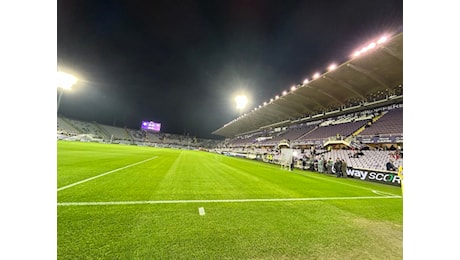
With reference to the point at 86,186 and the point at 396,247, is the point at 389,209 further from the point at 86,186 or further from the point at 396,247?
the point at 86,186

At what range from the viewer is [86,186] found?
4562mm

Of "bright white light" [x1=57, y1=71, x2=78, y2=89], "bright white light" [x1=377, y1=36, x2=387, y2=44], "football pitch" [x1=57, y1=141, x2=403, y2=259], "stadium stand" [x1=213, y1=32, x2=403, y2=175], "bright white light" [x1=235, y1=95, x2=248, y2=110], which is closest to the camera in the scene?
"football pitch" [x1=57, y1=141, x2=403, y2=259]

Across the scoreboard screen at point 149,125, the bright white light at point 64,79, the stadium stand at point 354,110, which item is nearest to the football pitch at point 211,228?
the stadium stand at point 354,110

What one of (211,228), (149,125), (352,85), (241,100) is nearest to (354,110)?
(352,85)

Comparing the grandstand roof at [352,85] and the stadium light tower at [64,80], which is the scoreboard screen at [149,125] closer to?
the stadium light tower at [64,80]

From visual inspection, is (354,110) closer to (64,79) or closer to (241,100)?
(241,100)

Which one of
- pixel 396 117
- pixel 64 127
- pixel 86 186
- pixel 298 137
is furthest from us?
pixel 64 127

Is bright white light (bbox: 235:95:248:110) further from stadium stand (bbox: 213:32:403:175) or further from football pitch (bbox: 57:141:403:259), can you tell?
football pitch (bbox: 57:141:403:259)

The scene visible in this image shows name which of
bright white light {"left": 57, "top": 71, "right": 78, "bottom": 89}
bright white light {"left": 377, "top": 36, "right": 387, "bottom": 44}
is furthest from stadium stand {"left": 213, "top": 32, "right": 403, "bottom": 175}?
bright white light {"left": 57, "top": 71, "right": 78, "bottom": 89}

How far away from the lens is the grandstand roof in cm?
1464
